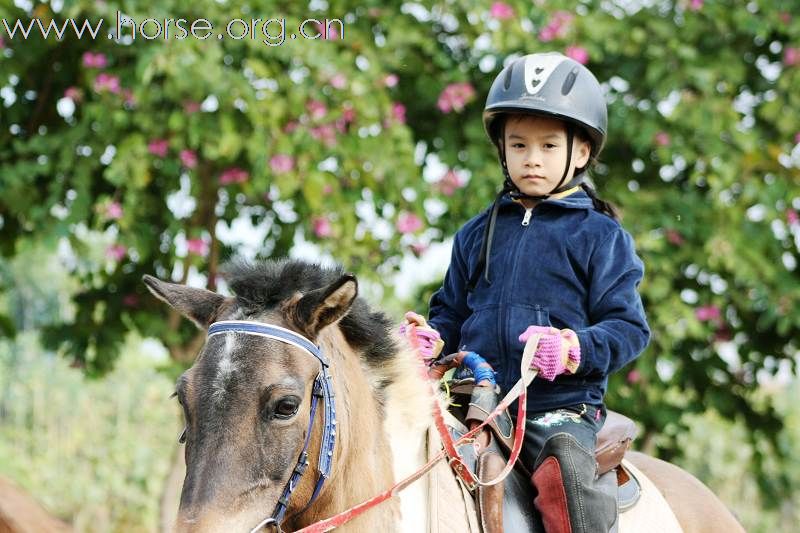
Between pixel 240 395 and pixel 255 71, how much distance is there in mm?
3295

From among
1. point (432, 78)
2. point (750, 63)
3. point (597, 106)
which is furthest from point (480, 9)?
point (597, 106)

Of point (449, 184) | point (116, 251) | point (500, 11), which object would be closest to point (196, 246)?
point (116, 251)

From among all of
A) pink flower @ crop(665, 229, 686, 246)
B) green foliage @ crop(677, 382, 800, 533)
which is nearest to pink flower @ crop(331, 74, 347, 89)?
pink flower @ crop(665, 229, 686, 246)

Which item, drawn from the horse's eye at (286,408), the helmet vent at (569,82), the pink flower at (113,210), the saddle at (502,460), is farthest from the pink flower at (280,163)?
the horse's eye at (286,408)

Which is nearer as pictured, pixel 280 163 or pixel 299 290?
pixel 299 290

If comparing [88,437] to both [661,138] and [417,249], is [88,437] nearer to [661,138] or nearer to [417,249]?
[417,249]

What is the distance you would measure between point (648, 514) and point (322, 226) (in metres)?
2.80

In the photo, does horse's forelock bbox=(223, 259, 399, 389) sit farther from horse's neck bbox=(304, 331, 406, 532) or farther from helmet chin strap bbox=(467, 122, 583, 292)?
helmet chin strap bbox=(467, 122, 583, 292)

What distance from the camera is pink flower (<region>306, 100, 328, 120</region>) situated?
197 inches

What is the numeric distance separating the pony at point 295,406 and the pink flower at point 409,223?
287 centimetres

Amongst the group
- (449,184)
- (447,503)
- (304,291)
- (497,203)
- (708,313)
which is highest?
(449,184)

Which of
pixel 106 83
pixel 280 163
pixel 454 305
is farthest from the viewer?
pixel 280 163

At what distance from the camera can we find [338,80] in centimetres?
500

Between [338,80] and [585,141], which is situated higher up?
[338,80]
